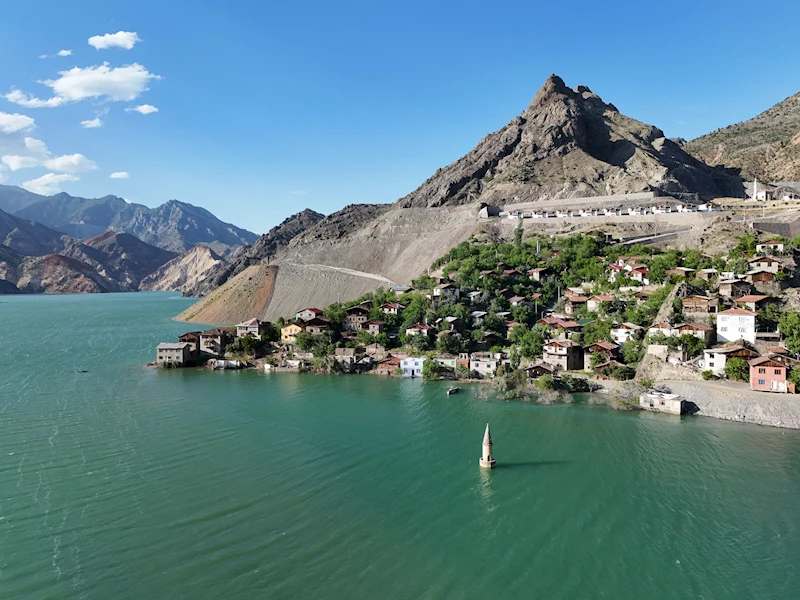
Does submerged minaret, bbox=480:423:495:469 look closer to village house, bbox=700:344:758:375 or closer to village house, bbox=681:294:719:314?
village house, bbox=700:344:758:375

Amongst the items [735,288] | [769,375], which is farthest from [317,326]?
[769,375]

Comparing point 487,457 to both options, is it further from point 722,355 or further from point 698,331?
point 698,331

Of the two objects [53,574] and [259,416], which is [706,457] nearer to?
[259,416]

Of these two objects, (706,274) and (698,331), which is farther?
(706,274)

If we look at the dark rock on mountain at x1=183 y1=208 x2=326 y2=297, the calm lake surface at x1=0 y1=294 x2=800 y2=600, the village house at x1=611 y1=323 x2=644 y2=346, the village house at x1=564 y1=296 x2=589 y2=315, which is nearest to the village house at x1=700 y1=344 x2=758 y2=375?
the calm lake surface at x1=0 y1=294 x2=800 y2=600

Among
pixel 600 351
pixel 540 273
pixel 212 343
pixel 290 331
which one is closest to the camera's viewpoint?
pixel 600 351

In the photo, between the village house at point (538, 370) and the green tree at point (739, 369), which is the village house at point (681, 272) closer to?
the green tree at point (739, 369)
